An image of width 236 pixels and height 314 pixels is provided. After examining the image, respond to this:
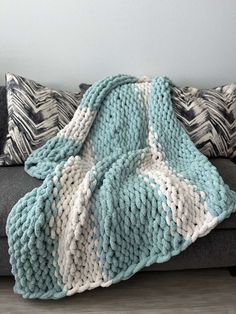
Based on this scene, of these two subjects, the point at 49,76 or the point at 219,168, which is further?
the point at 49,76

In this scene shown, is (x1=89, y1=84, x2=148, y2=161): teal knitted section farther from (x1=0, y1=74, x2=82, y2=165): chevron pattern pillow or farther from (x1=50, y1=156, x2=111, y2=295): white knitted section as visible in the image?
(x1=50, y1=156, x2=111, y2=295): white knitted section

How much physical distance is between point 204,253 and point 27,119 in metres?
0.98

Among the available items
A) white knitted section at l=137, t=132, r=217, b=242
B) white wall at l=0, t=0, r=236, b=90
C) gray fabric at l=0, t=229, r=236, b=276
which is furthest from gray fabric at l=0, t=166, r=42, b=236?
white wall at l=0, t=0, r=236, b=90

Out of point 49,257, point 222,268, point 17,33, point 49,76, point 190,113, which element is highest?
point 17,33

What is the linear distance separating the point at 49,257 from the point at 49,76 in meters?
1.08

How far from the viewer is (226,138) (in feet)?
5.61

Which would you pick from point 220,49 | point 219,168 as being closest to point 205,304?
point 219,168

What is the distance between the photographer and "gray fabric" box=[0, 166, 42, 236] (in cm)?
124

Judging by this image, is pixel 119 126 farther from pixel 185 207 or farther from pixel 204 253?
pixel 204 253

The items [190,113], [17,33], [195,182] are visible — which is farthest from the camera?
[17,33]

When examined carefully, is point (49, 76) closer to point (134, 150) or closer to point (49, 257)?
point (134, 150)

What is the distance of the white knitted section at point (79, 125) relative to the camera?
1563 mm

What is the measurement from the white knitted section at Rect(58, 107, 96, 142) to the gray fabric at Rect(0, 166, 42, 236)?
0.25 meters

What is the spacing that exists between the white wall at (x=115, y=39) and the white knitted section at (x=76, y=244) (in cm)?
93
